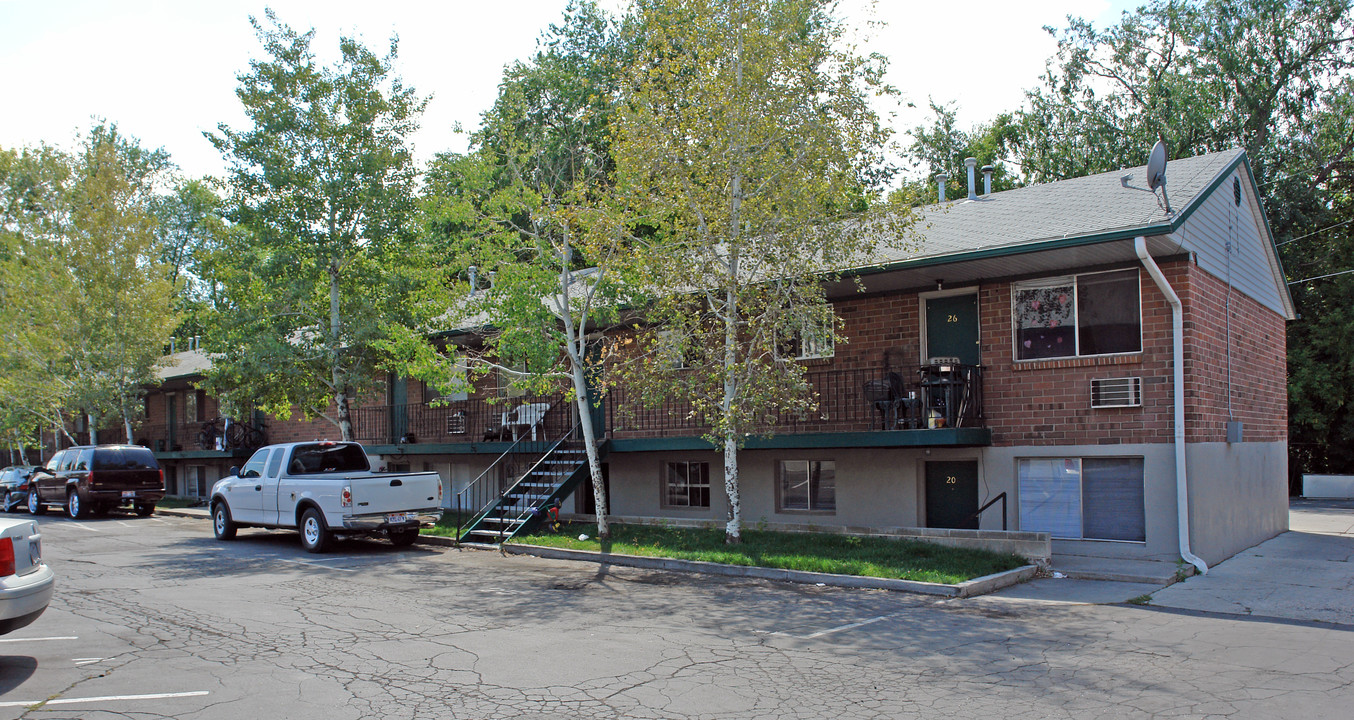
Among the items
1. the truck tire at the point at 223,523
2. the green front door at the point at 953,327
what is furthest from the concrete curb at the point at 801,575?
the truck tire at the point at 223,523

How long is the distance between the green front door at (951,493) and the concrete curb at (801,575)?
3118 millimetres

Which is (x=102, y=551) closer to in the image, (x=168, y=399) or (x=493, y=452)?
(x=493, y=452)

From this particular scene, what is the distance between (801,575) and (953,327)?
570cm

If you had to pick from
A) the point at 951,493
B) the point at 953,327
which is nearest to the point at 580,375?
the point at 953,327

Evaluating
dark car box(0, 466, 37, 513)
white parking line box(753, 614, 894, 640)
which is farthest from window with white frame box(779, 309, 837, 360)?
dark car box(0, 466, 37, 513)

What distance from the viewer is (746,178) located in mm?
14359

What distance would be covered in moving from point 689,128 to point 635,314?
4.27 meters

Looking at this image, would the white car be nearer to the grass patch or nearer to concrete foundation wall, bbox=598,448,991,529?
the grass patch

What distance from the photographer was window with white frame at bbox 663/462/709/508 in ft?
59.7

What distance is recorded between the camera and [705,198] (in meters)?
13.8

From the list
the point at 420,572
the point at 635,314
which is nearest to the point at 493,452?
the point at 635,314

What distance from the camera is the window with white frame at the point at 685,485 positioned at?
18203 mm

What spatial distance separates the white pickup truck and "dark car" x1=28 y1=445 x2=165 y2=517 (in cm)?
756

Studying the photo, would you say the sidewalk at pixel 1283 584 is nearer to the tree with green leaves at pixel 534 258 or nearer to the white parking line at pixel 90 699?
the tree with green leaves at pixel 534 258
